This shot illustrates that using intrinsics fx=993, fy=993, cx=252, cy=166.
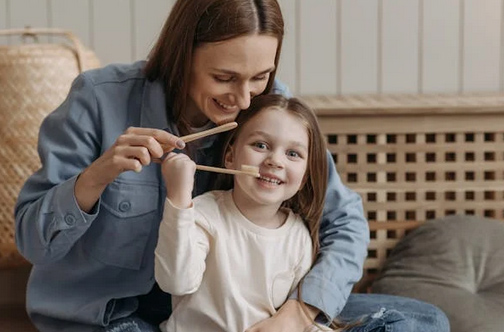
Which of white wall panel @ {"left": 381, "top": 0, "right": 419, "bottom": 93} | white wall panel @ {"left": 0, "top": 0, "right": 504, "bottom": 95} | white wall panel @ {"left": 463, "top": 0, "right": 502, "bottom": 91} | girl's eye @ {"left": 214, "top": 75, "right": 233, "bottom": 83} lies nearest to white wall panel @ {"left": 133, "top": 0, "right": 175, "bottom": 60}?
white wall panel @ {"left": 0, "top": 0, "right": 504, "bottom": 95}

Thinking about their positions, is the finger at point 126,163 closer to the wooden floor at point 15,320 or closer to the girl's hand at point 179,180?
the girl's hand at point 179,180

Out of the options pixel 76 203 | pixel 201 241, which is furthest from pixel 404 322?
pixel 76 203

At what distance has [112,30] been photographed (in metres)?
2.78

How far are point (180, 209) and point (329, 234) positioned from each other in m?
Result: 0.45

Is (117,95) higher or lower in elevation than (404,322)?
higher

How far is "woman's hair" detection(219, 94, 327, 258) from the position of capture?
5.95ft

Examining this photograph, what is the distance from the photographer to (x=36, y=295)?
1845mm

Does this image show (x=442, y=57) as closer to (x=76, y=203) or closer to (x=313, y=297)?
(x=313, y=297)

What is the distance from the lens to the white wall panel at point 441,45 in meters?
2.81

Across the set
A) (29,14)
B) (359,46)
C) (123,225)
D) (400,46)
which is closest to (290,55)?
(359,46)

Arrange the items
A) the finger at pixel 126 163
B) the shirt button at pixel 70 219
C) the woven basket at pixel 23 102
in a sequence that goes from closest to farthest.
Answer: the finger at pixel 126 163 < the shirt button at pixel 70 219 < the woven basket at pixel 23 102

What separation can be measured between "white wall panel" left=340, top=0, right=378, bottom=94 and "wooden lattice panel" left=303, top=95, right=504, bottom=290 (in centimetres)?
23

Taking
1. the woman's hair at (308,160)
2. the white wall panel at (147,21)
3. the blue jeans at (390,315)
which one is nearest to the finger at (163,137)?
the woman's hair at (308,160)

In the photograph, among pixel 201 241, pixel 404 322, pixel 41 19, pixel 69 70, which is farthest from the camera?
pixel 41 19
